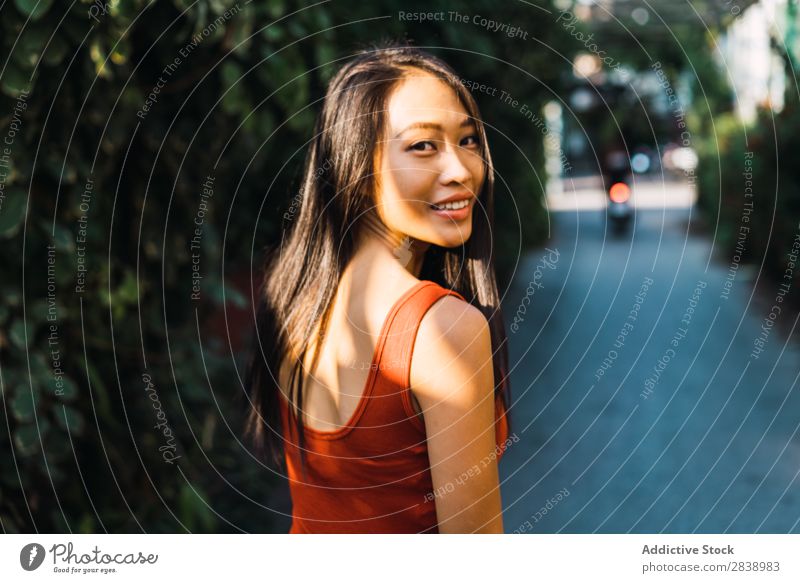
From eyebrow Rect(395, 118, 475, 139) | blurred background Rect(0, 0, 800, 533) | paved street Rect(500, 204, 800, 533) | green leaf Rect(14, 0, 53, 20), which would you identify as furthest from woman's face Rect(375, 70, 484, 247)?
green leaf Rect(14, 0, 53, 20)

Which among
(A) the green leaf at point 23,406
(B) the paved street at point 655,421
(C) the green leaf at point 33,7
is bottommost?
(B) the paved street at point 655,421

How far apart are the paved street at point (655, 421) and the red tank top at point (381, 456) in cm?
89

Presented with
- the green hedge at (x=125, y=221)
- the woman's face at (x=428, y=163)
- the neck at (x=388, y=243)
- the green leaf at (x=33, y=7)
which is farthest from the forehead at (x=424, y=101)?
the green leaf at (x=33, y=7)

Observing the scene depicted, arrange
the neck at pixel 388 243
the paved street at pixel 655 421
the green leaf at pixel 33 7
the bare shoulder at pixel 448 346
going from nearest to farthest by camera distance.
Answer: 1. the bare shoulder at pixel 448 346
2. the neck at pixel 388 243
3. the green leaf at pixel 33 7
4. the paved street at pixel 655 421

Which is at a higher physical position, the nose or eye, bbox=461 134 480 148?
eye, bbox=461 134 480 148

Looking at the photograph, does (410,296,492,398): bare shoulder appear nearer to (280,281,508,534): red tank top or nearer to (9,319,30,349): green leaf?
(280,281,508,534): red tank top

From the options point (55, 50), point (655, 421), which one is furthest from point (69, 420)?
point (655, 421)

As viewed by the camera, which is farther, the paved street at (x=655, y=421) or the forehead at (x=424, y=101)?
the paved street at (x=655, y=421)

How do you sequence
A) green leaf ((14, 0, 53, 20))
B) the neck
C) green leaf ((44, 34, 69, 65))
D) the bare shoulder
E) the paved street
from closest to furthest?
the bare shoulder
the neck
green leaf ((14, 0, 53, 20))
green leaf ((44, 34, 69, 65))
the paved street

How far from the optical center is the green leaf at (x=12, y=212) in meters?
2.32

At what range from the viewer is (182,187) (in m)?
2.97

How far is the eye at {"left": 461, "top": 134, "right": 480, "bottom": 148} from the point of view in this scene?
44.7 inches

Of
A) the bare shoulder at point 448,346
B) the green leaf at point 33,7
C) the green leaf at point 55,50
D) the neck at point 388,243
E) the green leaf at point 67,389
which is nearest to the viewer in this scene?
the bare shoulder at point 448,346

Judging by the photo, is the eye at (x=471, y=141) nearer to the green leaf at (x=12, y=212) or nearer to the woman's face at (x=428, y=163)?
the woman's face at (x=428, y=163)
